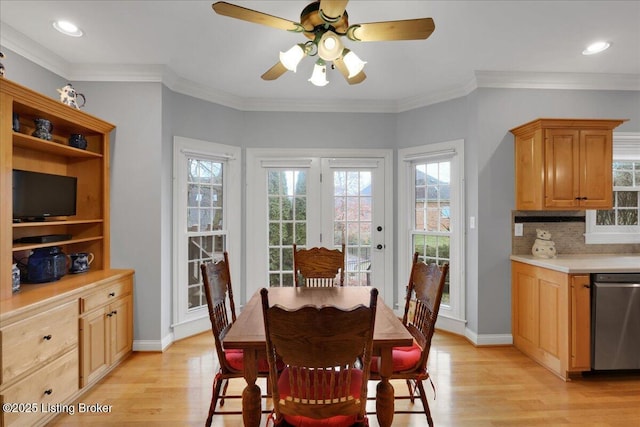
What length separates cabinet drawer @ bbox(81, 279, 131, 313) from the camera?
241cm

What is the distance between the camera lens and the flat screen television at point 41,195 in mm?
2281

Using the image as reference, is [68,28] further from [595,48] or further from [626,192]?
[626,192]

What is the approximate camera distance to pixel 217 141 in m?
3.74

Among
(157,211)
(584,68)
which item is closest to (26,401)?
(157,211)

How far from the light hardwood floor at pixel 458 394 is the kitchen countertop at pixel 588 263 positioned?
0.89 m

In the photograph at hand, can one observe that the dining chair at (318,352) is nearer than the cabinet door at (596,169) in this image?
Yes

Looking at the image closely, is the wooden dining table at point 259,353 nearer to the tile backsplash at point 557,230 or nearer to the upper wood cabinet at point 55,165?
the upper wood cabinet at point 55,165

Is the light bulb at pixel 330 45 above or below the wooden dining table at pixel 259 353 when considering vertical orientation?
above

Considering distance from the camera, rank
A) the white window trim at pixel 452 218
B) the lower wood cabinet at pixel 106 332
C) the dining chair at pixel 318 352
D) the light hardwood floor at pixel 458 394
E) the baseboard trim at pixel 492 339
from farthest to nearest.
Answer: the white window trim at pixel 452 218, the baseboard trim at pixel 492 339, the lower wood cabinet at pixel 106 332, the light hardwood floor at pixel 458 394, the dining chair at pixel 318 352

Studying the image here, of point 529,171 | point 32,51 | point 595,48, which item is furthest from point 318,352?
point 595,48

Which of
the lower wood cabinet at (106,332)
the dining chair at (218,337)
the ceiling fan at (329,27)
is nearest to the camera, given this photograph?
the ceiling fan at (329,27)

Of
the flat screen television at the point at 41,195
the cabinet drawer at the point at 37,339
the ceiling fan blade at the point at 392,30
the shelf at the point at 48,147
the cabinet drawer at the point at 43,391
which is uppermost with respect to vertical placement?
the ceiling fan blade at the point at 392,30

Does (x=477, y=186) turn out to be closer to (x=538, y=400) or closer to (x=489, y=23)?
(x=489, y=23)

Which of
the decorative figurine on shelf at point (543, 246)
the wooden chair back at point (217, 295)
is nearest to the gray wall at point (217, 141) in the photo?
the decorative figurine on shelf at point (543, 246)
